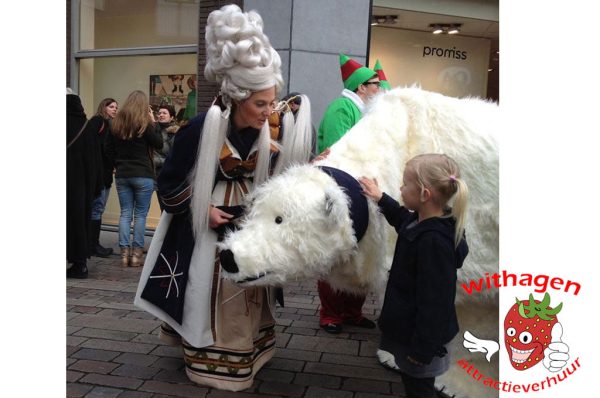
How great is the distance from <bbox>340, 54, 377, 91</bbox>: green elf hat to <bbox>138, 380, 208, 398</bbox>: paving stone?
2.64 meters

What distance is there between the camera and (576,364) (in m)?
2.53

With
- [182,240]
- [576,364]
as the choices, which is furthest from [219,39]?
[576,364]

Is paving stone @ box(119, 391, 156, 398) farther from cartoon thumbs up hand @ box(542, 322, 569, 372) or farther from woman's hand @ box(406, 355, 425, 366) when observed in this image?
cartoon thumbs up hand @ box(542, 322, 569, 372)

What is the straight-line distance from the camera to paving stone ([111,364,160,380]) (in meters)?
3.39

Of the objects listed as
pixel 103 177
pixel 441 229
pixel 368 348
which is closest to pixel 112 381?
pixel 368 348

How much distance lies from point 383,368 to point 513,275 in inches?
52.0

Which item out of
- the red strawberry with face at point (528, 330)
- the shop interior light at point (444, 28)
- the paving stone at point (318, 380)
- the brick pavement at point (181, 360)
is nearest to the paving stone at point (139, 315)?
the brick pavement at point (181, 360)

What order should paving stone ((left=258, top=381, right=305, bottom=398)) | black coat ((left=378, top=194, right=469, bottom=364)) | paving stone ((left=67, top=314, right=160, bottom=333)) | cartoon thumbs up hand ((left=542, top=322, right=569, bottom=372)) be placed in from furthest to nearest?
paving stone ((left=67, top=314, right=160, bottom=333))
paving stone ((left=258, top=381, right=305, bottom=398))
cartoon thumbs up hand ((left=542, top=322, right=569, bottom=372))
black coat ((left=378, top=194, right=469, bottom=364))

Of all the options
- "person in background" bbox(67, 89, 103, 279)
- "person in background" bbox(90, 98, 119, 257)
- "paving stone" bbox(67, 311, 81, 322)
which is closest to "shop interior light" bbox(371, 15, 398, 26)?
"person in background" bbox(90, 98, 119, 257)

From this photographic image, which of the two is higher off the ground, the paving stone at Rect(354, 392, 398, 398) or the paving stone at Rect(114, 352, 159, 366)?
the paving stone at Rect(114, 352, 159, 366)

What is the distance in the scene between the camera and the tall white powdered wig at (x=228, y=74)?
2766 millimetres

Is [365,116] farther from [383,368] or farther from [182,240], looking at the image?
[383,368]

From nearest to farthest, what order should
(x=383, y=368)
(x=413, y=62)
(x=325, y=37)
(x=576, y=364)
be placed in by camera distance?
1. (x=576, y=364)
2. (x=383, y=368)
3. (x=325, y=37)
4. (x=413, y=62)

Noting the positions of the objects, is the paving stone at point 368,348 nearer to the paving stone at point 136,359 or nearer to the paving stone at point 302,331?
the paving stone at point 302,331
